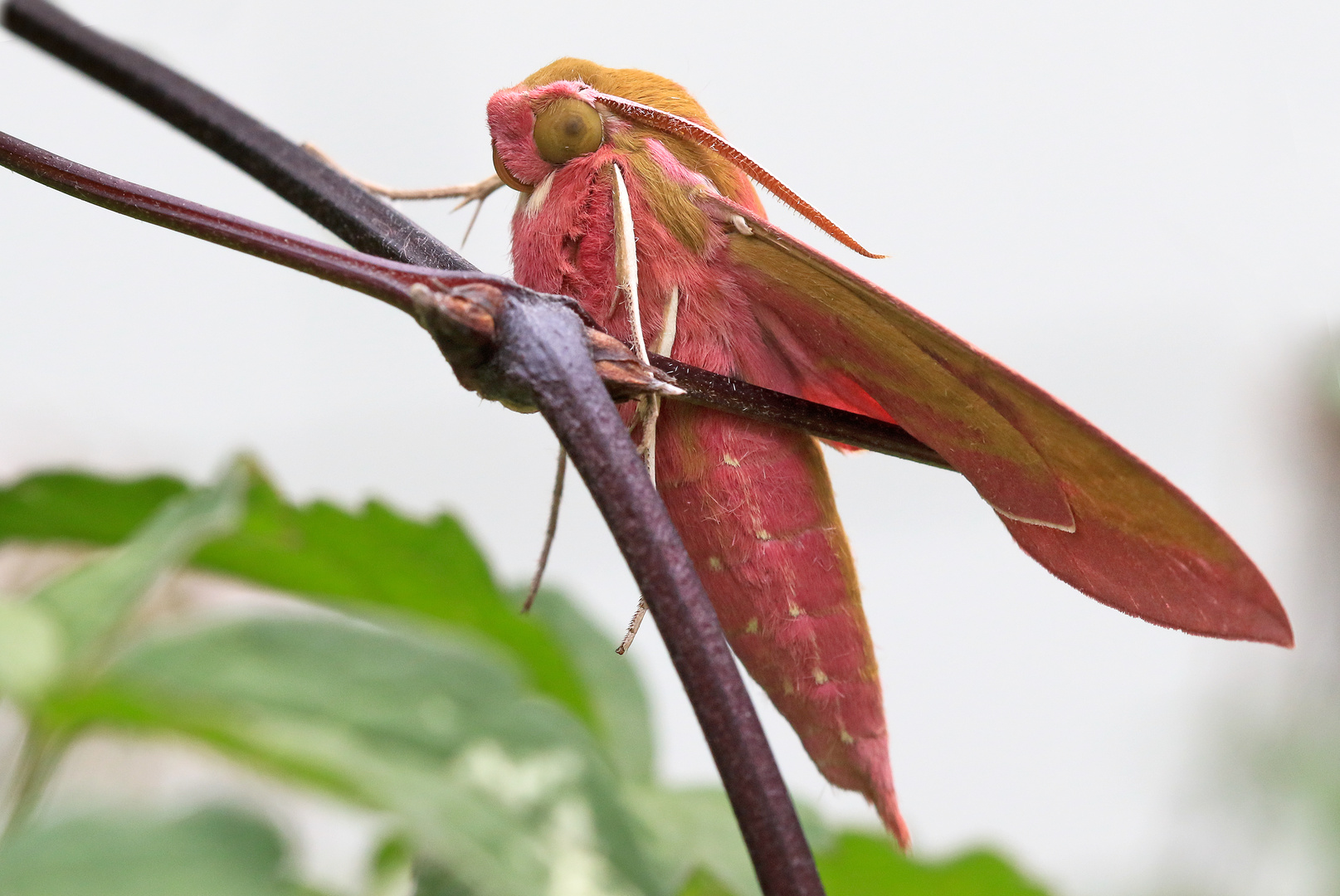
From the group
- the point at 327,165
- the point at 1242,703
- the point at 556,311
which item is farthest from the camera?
the point at 1242,703

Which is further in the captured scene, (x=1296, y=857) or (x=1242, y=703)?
(x=1242, y=703)

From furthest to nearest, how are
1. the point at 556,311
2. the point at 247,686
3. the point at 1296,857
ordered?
the point at 1296,857
the point at 556,311
the point at 247,686

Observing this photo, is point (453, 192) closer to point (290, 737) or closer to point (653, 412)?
point (653, 412)

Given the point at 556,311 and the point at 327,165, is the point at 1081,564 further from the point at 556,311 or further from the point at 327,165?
the point at 327,165

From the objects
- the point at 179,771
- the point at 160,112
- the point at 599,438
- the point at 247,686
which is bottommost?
the point at 179,771

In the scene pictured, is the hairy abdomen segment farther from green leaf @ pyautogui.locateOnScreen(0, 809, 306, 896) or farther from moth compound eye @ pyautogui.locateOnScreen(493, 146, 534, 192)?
green leaf @ pyautogui.locateOnScreen(0, 809, 306, 896)

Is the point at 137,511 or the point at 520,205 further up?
the point at 520,205

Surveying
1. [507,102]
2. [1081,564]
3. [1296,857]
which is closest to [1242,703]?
[1296,857]

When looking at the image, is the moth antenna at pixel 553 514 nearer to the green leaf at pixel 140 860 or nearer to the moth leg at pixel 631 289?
the moth leg at pixel 631 289
